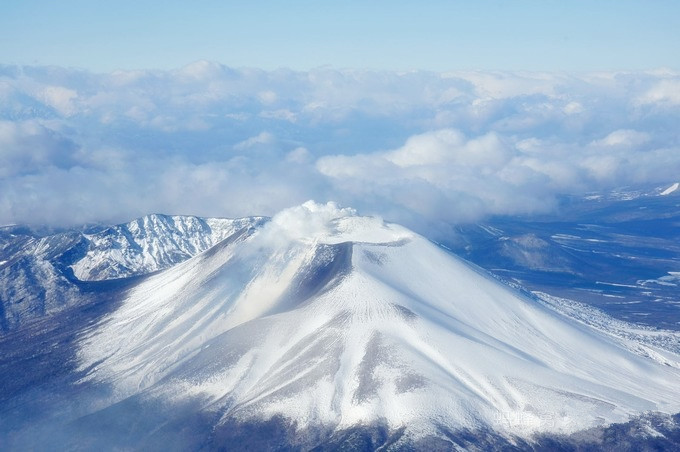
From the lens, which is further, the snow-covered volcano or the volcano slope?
the snow-covered volcano

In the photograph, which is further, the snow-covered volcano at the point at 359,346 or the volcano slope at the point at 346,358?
the snow-covered volcano at the point at 359,346

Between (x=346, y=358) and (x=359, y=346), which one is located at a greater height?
(x=359, y=346)

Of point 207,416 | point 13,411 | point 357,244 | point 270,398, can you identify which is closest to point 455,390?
point 270,398

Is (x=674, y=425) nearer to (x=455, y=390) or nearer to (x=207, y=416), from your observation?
(x=455, y=390)

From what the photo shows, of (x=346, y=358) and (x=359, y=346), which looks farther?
(x=359, y=346)
